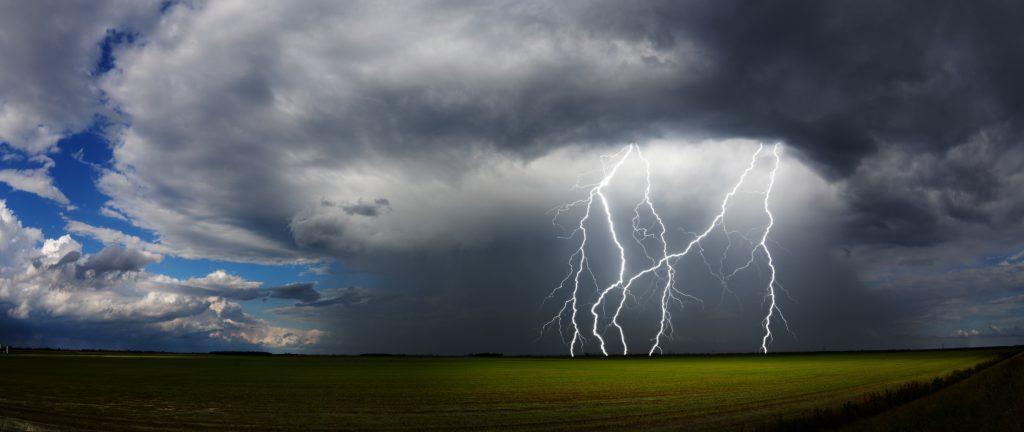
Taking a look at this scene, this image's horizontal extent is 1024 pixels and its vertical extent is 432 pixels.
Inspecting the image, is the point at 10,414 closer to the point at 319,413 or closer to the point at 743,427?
the point at 319,413

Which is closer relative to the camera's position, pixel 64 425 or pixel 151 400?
pixel 64 425

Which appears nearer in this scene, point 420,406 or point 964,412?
point 964,412

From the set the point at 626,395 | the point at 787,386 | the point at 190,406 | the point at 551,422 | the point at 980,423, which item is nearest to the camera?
the point at 980,423

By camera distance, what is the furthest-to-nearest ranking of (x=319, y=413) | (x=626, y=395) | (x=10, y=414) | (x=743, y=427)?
1. (x=626, y=395)
2. (x=319, y=413)
3. (x=10, y=414)
4. (x=743, y=427)

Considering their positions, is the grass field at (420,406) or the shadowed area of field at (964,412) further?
the grass field at (420,406)

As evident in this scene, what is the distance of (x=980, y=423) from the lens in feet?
54.6

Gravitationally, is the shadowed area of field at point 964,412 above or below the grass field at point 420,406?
above

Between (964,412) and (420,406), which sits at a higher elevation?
(964,412)

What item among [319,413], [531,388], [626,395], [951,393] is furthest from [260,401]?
[951,393]

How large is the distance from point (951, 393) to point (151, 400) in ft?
123

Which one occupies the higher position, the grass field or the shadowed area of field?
the shadowed area of field

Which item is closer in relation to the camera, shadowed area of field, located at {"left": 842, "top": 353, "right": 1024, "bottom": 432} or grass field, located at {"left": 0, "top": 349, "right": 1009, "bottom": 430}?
shadowed area of field, located at {"left": 842, "top": 353, "right": 1024, "bottom": 432}

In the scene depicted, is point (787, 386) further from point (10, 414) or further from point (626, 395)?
point (10, 414)

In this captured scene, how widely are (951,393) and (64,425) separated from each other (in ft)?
112
